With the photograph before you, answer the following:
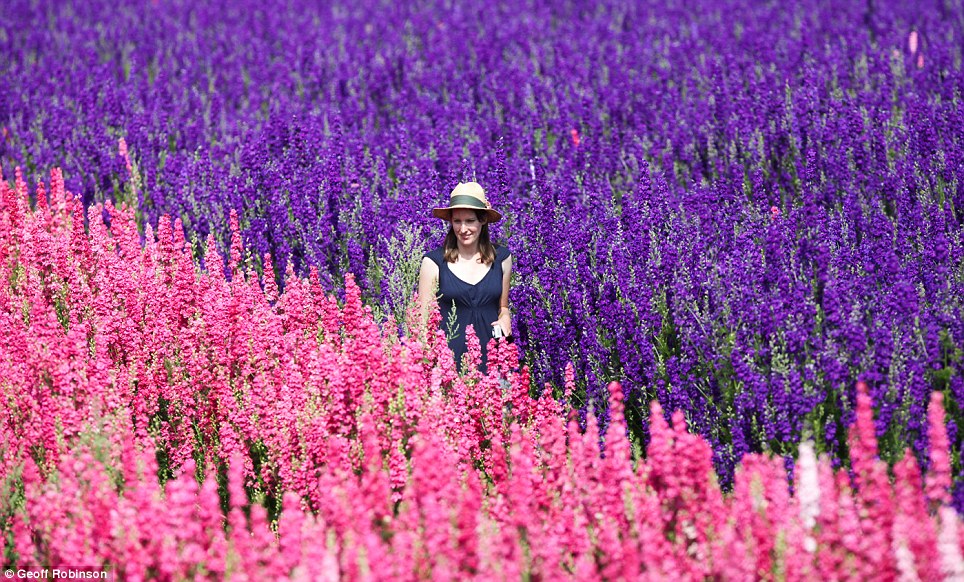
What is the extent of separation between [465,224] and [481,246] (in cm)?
15

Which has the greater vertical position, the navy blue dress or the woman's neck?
the woman's neck

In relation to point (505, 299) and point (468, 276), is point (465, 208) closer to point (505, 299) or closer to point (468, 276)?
point (468, 276)

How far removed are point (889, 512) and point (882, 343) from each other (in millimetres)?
939

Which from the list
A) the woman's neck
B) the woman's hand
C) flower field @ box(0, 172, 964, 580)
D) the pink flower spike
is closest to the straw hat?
the woman's neck

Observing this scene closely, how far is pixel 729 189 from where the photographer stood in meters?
5.32

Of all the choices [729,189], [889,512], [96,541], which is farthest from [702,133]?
[96,541]

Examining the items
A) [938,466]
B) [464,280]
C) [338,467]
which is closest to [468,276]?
[464,280]

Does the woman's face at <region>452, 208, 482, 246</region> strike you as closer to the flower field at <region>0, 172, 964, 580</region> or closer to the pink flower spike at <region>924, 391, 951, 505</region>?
the flower field at <region>0, 172, 964, 580</region>

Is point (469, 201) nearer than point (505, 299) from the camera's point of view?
Yes

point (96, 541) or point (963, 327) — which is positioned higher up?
point (963, 327)

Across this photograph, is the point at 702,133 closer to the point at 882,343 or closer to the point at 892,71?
the point at 892,71

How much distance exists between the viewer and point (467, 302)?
187 inches

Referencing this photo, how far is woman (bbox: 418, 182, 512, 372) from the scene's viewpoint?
15.5 feet

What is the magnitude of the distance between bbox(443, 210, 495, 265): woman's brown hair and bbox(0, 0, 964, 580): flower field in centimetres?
15
